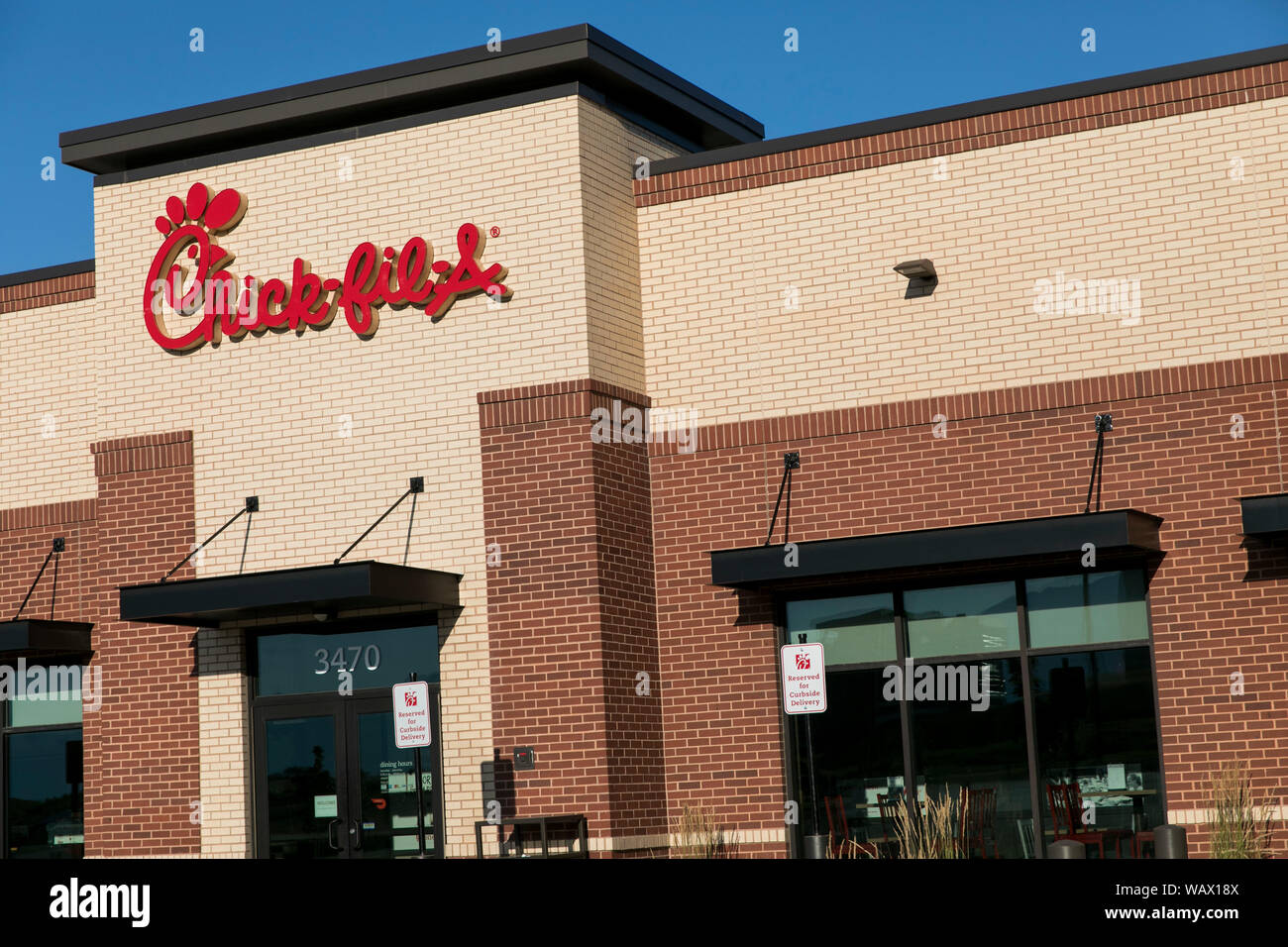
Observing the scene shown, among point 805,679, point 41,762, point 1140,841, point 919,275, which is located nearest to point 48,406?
point 41,762

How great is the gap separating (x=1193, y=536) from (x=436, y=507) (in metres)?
7.50

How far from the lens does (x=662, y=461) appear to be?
1603cm

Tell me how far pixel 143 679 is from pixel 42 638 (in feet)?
4.81

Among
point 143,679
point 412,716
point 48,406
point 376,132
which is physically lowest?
point 412,716

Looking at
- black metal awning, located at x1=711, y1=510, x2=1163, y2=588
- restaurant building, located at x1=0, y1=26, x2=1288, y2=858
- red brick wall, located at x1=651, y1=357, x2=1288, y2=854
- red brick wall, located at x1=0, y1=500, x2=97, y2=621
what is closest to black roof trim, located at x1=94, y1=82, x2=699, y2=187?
restaurant building, located at x1=0, y1=26, x2=1288, y2=858

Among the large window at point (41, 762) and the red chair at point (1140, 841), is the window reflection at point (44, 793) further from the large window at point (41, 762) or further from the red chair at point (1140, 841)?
the red chair at point (1140, 841)

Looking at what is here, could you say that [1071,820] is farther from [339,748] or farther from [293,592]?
[293,592]

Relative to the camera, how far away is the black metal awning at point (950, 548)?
13195 millimetres

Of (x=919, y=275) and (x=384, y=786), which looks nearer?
(x=919, y=275)

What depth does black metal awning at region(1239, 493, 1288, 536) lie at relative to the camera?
1256 cm

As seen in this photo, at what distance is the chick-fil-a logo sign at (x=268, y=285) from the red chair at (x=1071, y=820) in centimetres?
742

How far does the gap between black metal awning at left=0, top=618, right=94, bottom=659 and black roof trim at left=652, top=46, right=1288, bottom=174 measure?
865 centimetres
